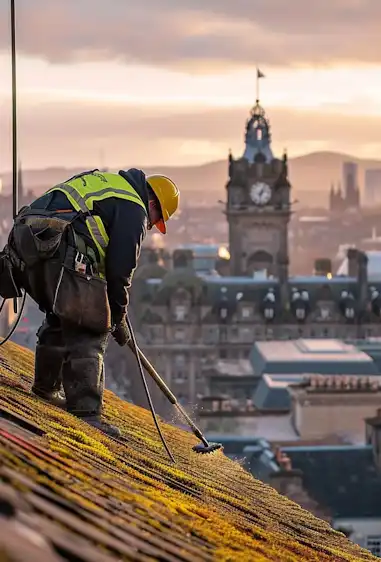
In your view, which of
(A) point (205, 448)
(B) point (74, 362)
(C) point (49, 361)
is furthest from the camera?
(A) point (205, 448)

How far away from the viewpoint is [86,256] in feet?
30.9

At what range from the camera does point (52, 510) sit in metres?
5.44

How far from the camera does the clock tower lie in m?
101

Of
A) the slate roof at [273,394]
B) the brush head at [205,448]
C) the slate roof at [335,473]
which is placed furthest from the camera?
the slate roof at [273,394]

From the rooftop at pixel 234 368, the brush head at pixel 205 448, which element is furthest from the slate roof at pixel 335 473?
the brush head at pixel 205 448

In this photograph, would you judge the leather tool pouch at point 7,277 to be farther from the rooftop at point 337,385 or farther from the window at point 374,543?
the rooftop at point 337,385

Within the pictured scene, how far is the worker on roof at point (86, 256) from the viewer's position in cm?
937

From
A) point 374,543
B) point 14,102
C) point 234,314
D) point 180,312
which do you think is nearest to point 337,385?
point 374,543

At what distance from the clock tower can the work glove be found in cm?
9046

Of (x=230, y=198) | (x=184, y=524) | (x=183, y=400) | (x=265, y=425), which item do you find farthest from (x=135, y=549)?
(x=230, y=198)

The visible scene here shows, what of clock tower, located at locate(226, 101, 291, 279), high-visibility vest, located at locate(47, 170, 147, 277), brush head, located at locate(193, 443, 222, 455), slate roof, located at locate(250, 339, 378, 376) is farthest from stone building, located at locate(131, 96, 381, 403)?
high-visibility vest, located at locate(47, 170, 147, 277)

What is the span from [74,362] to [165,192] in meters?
1.36

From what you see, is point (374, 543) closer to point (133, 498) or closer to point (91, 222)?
point (91, 222)

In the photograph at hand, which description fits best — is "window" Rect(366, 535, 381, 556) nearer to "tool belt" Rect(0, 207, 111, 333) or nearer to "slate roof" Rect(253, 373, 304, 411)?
"slate roof" Rect(253, 373, 304, 411)
